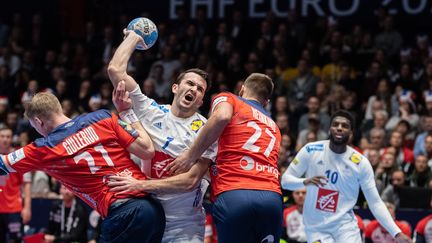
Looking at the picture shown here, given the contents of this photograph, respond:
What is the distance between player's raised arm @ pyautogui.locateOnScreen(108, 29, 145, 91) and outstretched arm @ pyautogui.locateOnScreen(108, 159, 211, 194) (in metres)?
0.92

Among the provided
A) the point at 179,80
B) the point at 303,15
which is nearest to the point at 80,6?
the point at 303,15

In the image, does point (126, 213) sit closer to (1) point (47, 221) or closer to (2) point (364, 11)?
(1) point (47, 221)

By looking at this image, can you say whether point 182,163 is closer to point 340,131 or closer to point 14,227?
point 340,131

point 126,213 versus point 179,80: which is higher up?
point 179,80

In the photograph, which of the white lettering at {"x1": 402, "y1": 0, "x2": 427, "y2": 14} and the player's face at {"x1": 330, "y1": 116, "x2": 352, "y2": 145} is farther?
the white lettering at {"x1": 402, "y1": 0, "x2": 427, "y2": 14}

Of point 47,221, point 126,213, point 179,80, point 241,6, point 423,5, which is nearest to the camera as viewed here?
point 126,213

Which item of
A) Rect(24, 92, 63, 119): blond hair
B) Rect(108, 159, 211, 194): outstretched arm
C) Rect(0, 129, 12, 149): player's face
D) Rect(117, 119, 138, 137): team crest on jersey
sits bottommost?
Rect(0, 129, 12, 149): player's face

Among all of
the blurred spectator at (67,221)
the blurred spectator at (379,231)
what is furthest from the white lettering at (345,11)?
the blurred spectator at (67,221)

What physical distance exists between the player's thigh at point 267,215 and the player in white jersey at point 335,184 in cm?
224

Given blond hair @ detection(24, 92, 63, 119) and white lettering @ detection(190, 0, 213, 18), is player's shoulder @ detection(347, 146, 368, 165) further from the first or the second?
white lettering @ detection(190, 0, 213, 18)

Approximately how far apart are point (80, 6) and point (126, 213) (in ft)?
52.9

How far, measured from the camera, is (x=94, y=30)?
68.3ft

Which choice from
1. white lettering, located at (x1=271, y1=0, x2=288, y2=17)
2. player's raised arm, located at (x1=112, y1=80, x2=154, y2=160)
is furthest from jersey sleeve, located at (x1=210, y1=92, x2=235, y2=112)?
white lettering, located at (x1=271, y1=0, x2=288, y2=17)

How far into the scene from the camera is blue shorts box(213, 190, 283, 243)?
6777 mm
